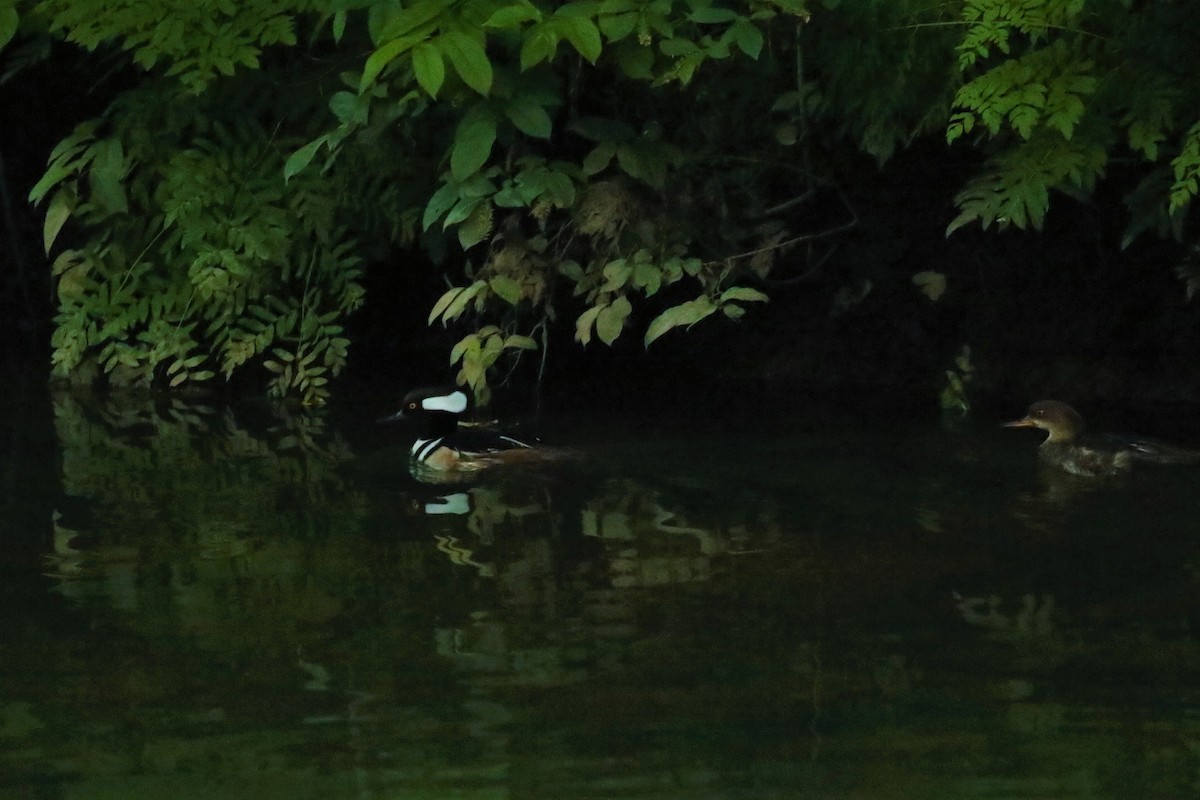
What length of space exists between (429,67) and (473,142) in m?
0.83

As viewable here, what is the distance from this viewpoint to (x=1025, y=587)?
5227mm

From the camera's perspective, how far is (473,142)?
6.80 m

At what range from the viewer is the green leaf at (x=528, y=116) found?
6.79 meters

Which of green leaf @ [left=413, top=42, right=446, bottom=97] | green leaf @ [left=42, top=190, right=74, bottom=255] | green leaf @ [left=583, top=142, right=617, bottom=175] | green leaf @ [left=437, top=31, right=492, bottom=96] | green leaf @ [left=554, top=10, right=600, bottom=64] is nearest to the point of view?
green leaf @ [left=413, top=42, right=446, bottom=97]

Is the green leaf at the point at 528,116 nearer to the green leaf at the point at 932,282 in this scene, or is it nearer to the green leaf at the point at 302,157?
the green leaf at the point at 302,157

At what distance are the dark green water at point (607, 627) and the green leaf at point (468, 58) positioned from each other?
1591 mm

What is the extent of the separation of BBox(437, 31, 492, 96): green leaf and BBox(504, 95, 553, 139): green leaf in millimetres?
647

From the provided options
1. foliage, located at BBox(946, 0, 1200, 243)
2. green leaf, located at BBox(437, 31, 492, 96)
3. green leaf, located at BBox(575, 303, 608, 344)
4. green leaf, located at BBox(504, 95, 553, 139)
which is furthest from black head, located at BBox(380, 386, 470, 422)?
foliage, located at BBox(946, 0, 1200, 243)

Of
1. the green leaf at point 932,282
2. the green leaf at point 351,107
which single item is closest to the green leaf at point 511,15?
the green leaf at point 351,107

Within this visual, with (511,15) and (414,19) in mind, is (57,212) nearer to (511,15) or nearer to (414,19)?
(414,19)

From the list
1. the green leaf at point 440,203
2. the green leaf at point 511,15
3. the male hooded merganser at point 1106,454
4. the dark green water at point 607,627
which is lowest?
the dark green water at point 607,627

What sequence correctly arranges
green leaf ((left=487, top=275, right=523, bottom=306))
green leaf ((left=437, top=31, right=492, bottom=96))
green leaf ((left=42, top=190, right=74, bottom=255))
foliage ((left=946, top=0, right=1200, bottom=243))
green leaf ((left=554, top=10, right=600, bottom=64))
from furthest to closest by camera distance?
green leaf ((left=42, top=190, right=74, bottom=255))
green leaf ((left=487, top=275, right=523, bottom=306))
foliage ((left=946, top=0, right=1200, bottom=243))
green leaf ((left=554, top=10, right=600, bottom=64))
green leaf ((left=437, top=31, right=492, bottom=96))

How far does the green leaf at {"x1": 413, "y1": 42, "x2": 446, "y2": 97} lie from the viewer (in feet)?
19.5

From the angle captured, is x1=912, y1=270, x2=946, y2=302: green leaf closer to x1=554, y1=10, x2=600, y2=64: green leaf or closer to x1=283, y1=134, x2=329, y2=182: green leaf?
x1=554, y1=10, x2=600, y2=64: green leaf
